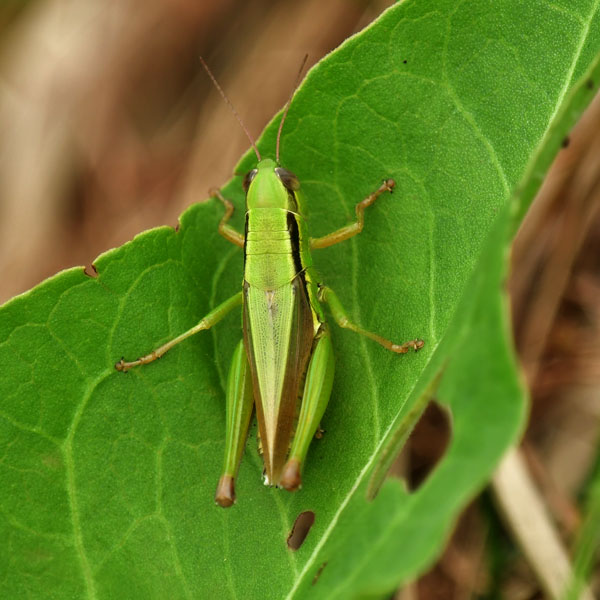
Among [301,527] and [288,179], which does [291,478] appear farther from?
[288,179]

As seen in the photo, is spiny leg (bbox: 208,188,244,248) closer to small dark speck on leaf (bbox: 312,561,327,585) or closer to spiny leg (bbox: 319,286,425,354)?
spiny leg (bbox: 319,286,425,354)

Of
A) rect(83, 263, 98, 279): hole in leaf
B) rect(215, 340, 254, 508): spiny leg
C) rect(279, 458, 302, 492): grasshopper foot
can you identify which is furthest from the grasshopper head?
rect(279, 458, 302, 492): grasshopper foot

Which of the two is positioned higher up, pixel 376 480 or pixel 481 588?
pixel 376 480

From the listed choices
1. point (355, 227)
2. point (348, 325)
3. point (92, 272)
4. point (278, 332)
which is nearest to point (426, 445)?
point (278, 332)

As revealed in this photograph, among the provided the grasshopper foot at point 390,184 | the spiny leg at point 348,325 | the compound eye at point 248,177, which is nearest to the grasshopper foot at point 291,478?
the spiny leg at point 348,325

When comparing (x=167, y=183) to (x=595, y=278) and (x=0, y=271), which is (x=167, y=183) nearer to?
(x=0, y=271)

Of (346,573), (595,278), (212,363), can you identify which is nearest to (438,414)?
(595,278)
